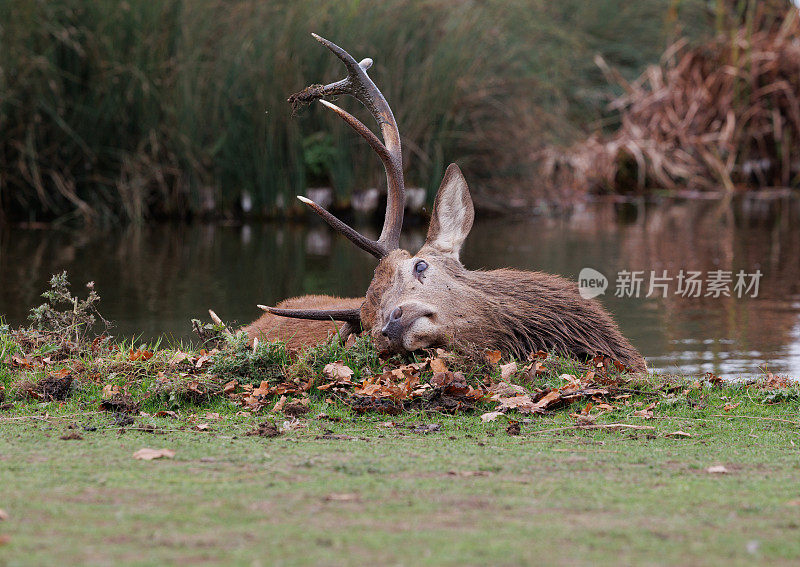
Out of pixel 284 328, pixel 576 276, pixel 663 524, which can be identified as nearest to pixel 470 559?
pixel 663 524

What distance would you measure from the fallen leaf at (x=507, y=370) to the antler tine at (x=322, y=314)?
98cm

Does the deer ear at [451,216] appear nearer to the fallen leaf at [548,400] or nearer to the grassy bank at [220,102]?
the fallen leaf at [548,400]

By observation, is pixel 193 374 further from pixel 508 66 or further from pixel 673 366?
pixel 508 66

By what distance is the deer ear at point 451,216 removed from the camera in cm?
665

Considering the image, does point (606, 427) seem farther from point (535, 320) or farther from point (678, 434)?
point (535, 320)

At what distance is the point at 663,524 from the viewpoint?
3250 millimetres

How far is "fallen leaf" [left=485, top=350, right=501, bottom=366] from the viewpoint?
593 cm

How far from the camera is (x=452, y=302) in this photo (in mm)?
6047

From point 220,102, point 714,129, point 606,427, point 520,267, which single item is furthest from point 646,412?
point 714,129

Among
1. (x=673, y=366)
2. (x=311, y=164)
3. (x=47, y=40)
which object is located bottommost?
(x=673, y=366)

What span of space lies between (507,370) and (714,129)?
62.6 feet

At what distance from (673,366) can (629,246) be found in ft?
23.9

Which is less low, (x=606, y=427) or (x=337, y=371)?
(x=337, y=371)

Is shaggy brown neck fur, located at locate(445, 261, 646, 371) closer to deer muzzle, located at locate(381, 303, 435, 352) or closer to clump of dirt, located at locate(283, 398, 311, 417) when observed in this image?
deer muzzle, located at locate(381, 303, 435, 352)
